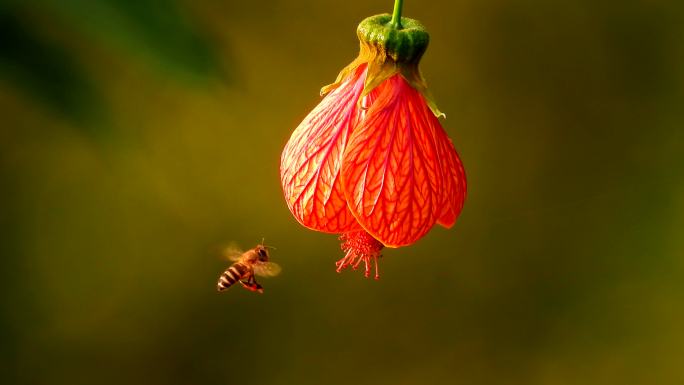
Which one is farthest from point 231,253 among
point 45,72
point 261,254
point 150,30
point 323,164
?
point 323,164

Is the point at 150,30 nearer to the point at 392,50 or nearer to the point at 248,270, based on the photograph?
the point at 248,270

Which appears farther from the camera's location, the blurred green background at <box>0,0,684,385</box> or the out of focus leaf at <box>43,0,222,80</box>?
the blurred green background at <box>0,0,684,385</box>

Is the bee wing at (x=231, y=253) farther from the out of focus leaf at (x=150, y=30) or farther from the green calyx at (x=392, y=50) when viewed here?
the green calyx at (x=392, y=50)

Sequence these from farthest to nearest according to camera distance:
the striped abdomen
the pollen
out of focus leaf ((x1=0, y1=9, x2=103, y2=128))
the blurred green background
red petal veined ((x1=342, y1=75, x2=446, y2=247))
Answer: the blurred green background < out of focus leaf ((x1=0, y1=9, x2=103, y2=128)) < the striped abdomen < the pollen < red petal veined ((x1=342, y1=75, x2=446, y2=247))

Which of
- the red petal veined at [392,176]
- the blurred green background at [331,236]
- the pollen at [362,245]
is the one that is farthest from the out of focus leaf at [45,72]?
the red petal veined at [392,176]

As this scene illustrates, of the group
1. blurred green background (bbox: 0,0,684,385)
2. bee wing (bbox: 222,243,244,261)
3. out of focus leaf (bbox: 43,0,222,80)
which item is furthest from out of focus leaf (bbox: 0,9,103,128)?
bee wing (bbox: 222,243,244,261)

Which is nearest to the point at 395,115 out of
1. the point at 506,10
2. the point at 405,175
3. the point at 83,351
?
the point at 405,175

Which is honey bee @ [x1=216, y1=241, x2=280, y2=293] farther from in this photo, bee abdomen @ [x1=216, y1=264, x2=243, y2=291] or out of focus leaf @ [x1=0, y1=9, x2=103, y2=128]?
out of focus leaf @ [x1=0, y1=9, x2=103, y2=128]
